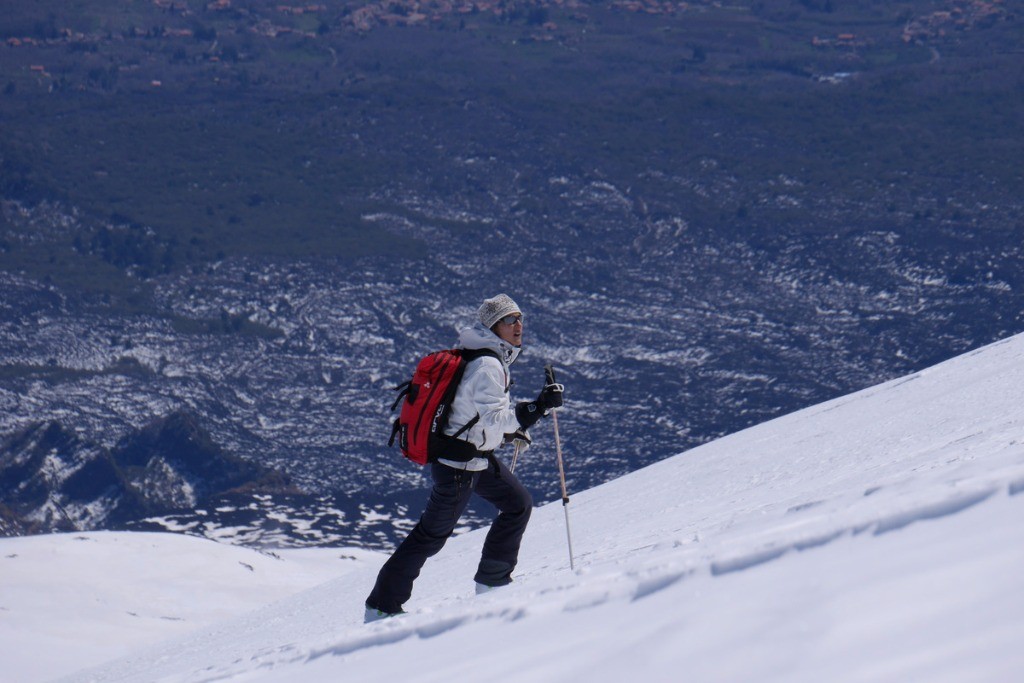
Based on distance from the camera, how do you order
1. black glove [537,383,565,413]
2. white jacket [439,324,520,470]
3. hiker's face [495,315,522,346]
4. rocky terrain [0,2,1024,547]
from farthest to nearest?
rocky terrain [0,2,1024,547] → black glove [537,383,565,413] → hiker's face [495,315,522,346] → white jacket [439,324,520,470]

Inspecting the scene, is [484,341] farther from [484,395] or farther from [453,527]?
[453,527]

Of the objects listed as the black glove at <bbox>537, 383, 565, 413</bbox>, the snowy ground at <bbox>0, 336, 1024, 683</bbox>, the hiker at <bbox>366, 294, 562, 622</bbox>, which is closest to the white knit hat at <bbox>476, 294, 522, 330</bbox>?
the hiker at <bbox>366, 294, 562, 622</bbox>

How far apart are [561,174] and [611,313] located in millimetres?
37436

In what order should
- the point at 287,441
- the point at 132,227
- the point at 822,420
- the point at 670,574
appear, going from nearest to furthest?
the point at 670,574 < the point at 822,420 < the point at 287,441 < the point at 132,227

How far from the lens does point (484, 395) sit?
→ 7363 millimetres

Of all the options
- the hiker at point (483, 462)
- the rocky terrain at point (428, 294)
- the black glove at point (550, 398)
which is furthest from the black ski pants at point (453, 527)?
the rocky terrain at point (428, 294)

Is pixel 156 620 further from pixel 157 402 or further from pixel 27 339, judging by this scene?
pixel 27 339

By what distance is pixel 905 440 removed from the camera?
452 inches

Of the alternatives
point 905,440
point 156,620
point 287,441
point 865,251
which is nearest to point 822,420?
point 905,440

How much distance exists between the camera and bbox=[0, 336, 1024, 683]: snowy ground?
4.53m

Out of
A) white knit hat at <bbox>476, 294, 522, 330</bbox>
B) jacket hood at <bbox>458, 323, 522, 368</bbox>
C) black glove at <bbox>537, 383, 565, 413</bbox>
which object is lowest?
black glove at <bbox>537, 383, 565, 413</bbox>

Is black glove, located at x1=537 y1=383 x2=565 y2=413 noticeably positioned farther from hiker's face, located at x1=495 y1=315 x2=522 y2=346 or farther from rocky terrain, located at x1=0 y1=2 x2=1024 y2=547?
rocky terrain, located at x1=0 y1=2 x2=1024 y2=547

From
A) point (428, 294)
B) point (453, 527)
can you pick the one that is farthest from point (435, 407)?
point (428, 294)

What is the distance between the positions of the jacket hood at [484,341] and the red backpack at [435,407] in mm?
30
